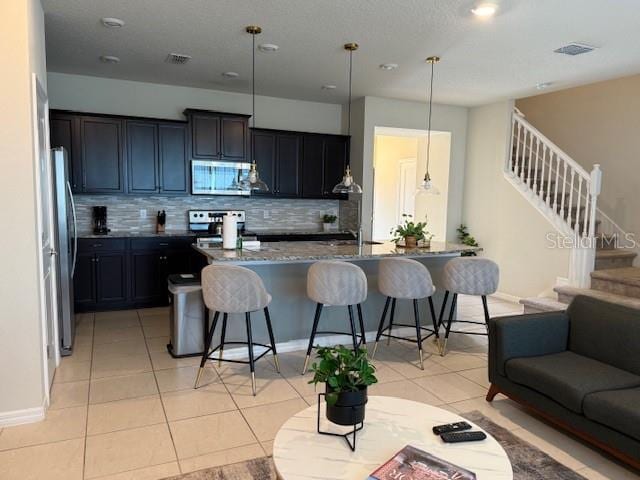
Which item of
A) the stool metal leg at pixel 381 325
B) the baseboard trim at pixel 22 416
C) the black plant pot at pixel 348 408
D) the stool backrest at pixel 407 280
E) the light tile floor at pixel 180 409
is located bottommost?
the light tile floor at pixel 180 409

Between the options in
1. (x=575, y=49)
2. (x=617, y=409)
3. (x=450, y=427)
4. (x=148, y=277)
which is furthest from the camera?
(x=148, y=277)

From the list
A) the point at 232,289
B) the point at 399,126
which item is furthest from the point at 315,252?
the point at 399,126

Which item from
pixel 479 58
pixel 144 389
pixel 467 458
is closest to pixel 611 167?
pixel 479 58

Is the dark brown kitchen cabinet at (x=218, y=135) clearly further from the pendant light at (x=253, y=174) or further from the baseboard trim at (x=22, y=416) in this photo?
the baseboard trim at (x=22, y=416)

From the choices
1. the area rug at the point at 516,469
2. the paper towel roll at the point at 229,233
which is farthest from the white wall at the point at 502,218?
the paper towel roll at the point at 229,233

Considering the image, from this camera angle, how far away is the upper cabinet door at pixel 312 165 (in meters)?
6.93

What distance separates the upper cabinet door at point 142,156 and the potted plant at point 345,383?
4.68m

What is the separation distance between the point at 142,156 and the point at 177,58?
4.85ft

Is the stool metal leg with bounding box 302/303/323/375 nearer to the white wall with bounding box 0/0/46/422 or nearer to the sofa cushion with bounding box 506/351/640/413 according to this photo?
the sofa cushion with bounding box 506/351/640/413

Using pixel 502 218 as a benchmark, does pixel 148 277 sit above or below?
below

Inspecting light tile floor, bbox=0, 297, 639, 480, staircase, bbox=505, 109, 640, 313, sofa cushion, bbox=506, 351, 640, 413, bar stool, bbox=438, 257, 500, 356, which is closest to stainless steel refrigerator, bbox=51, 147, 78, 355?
light tile floor, bbox=0, 297, 639, 480

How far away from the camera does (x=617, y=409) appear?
2416mm

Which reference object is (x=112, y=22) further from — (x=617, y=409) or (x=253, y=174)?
(x=617, y=409)

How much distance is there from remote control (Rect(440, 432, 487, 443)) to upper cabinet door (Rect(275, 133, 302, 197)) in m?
5.15
